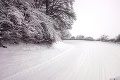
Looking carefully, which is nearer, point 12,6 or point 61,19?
point 12,6

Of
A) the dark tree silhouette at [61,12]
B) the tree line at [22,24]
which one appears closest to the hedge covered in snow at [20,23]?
the tree line at [22,24]

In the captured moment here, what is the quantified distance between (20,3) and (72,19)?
750 centimetres

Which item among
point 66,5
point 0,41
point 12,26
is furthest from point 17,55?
point 66,5

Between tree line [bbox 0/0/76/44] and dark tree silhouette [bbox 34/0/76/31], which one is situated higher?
dark tree silhouette [bbox 34/0/76/31]

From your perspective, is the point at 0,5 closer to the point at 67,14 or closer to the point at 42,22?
the point at 42,22

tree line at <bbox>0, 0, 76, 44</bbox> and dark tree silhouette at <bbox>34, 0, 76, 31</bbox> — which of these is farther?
dark tree silhouette at <bbox>34, 0, 76, 31</bbox>

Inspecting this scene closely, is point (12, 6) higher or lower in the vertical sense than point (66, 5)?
lower

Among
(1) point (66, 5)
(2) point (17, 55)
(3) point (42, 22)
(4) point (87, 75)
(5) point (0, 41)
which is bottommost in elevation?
(4) point (87, 75)

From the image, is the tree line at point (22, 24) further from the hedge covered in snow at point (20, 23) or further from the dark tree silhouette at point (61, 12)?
the dark tree silhouette at point (61, 12)

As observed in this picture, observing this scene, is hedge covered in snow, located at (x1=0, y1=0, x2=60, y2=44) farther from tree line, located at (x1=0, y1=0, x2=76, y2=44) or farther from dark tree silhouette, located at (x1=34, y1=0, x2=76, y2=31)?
dark tree silhouette, located at (x1=34, y1=0, x2=76, y2=31)

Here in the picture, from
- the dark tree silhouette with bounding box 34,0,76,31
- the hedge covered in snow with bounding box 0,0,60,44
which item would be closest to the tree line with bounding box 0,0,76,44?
the hedge covered in snow with bounding box 0,0,60,44

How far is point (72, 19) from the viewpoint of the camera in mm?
14367

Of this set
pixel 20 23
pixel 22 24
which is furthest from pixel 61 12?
pixel 20 23

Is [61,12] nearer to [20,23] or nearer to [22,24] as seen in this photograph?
[22,24]
